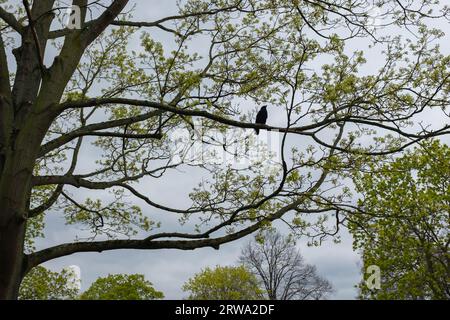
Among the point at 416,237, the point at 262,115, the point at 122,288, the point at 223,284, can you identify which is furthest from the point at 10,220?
the point at 223,284

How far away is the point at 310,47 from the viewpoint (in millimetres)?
7395

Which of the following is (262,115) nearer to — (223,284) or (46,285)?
(46,285)

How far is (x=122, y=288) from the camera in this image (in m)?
32.3

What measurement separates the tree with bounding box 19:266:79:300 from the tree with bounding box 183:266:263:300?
13244mm

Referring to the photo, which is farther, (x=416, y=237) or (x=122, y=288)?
(x=122, y=288)

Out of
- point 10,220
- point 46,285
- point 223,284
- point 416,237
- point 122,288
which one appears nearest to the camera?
point 10,220

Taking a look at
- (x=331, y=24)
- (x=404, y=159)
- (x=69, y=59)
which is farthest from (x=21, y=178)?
(x=404, y=159)

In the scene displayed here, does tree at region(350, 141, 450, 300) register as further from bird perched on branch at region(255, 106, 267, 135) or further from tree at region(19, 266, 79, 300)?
tree at region(19, 266, 79, 300)

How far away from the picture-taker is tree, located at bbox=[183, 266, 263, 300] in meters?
36.2

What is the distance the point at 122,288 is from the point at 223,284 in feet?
26.3

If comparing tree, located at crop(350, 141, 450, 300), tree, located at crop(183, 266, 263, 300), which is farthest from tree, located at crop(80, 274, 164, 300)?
tree, located at crop(350, 141, 450, 300)

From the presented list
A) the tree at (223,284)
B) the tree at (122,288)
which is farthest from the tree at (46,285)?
the tree at (223,284)

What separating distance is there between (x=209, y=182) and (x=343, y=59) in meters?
3.31

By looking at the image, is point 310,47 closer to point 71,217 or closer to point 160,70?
point 160,70
